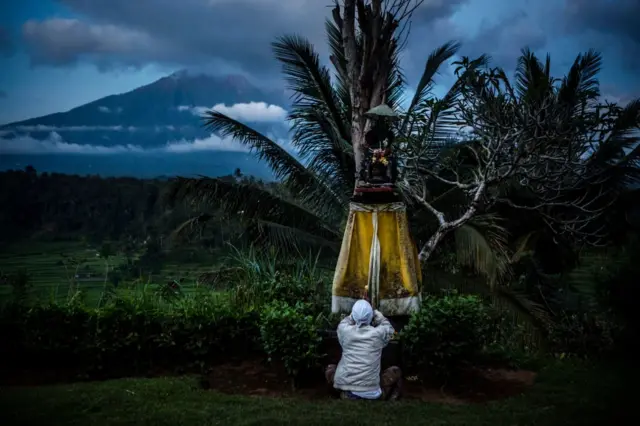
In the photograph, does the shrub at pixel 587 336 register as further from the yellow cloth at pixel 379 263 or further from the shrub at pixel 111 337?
the shrub at pixel 111 337

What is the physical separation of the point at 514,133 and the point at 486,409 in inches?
123

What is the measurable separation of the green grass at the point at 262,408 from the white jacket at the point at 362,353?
20 centimetres

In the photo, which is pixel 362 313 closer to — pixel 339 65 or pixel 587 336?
pixel 587 336

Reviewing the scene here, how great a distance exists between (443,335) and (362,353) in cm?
117

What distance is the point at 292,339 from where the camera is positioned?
19.6ft

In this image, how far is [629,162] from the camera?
10.5 m

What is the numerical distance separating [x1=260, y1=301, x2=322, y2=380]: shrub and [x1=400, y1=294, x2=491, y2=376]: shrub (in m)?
0.97

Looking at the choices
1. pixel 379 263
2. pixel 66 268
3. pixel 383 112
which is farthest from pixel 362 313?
pixel 66 268

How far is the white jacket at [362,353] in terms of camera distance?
5.30 meters

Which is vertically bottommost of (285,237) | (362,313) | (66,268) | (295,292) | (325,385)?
(325,385)

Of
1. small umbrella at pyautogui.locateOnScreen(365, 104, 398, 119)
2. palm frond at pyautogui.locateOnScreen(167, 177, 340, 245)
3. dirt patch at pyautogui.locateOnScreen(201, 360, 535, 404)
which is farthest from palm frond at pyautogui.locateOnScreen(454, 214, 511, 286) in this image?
small umbrella at pyautogui.locateOnScreen(365, 104, 398, 119)

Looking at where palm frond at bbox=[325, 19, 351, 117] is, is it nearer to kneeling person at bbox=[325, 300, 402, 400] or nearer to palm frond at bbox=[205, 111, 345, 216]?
palm frond at bbox=[205, 111, 345, 216]

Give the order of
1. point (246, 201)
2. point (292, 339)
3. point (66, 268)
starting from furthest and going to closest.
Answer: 1. point (246, 201)
2. point (66, 268)
3. point (292, 339)

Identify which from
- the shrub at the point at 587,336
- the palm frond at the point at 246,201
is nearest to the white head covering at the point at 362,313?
the shrub at the point at 587,336
